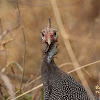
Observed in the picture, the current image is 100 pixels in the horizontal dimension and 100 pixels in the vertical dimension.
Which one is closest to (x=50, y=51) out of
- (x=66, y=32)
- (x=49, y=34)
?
(x=49, y=34)

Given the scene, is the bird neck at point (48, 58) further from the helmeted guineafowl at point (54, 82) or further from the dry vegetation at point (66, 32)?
the dry vegetation at point (66, 32)

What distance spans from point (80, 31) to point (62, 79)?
7.71 feet

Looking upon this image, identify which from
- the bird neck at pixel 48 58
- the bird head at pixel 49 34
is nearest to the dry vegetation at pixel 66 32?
the bird neck at pixel 48 58

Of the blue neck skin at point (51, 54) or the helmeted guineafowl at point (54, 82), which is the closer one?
the helmeted guineafowl at point (54, 82)

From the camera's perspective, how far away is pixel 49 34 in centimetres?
339

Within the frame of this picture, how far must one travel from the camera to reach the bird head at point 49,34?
3.38m

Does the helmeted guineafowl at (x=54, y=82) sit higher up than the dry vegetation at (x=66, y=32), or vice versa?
the dry vegetation at (x=66, y=32)

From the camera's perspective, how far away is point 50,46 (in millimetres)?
3619

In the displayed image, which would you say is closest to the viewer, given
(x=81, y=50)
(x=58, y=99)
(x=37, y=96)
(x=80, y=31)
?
(x=58, y=99)

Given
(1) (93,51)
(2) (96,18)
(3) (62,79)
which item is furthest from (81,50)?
(3) (62,79)

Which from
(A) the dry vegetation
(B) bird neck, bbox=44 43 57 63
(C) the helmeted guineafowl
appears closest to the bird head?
(C) the helmeted guineafowl

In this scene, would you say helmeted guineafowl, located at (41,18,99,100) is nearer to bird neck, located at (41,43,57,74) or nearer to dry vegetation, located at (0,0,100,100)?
bird neck, located at (41,43,57,74)

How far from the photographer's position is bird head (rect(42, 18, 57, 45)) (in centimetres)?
338

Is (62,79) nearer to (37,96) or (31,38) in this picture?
(37,96)
